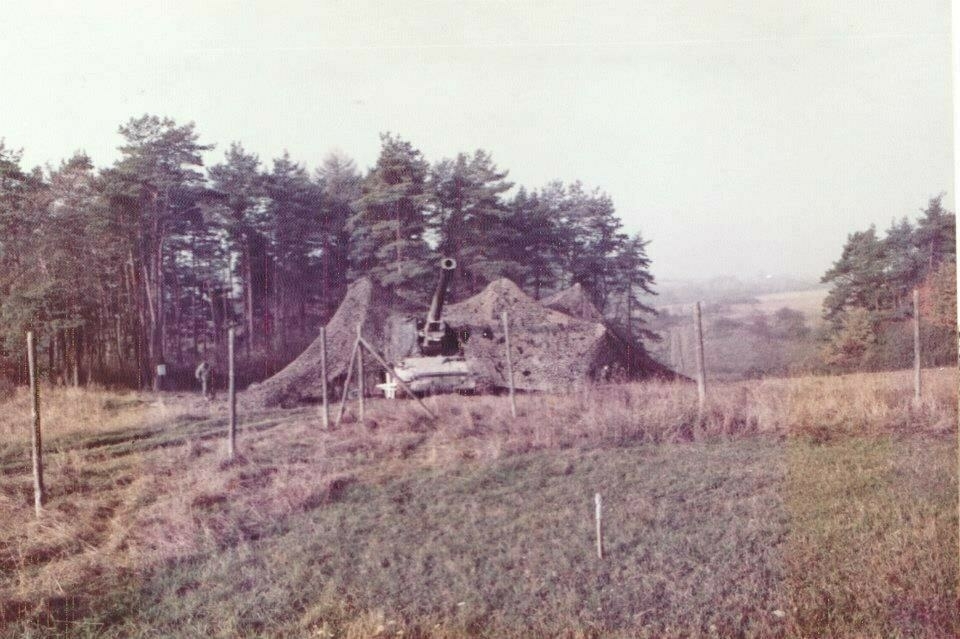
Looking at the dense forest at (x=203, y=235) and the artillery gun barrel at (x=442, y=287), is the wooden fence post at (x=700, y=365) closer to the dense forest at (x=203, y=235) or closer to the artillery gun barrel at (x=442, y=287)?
the dense forest at (x=203, y=235)

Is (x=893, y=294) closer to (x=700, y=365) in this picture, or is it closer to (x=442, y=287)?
(x=700, y=365)

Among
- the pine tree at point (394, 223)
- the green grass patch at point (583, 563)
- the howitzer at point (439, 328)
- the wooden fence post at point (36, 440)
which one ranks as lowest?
Result: the green grass patch at point (583, 563)

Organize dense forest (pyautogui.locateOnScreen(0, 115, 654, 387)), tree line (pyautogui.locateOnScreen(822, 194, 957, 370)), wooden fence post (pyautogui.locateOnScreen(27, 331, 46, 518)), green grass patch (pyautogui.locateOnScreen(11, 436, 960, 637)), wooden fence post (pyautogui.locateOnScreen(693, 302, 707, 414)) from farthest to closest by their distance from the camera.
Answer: wooden fence post (pyautogui.locateOnScreen(693, 302, 707, 414))
tree line (pyautogui.locateOnScreen(822, 194, 957, 370))
dense forest (pyautogui.locateOnScreen(0, 115, 654, 387))
wooden fence post (pyautogui.locateOnScreen(27, 331, 46, 518))
green grass patch (pyautogui.locateOnScreen(11, 436, 960, 637))

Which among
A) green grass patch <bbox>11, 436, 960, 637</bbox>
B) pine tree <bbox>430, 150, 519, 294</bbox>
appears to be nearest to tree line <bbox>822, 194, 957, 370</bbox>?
green grass patch <bbox>11, 436, 960, 637</bbox>

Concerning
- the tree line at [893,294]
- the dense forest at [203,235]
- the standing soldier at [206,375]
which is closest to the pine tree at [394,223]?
the dense forest at [203,235]

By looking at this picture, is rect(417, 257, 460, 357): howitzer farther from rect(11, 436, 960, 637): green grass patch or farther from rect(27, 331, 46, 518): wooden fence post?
rect(27, 331, 46, 518): wooden fence post

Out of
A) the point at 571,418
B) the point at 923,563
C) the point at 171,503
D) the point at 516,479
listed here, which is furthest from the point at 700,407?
the point at 171,503
